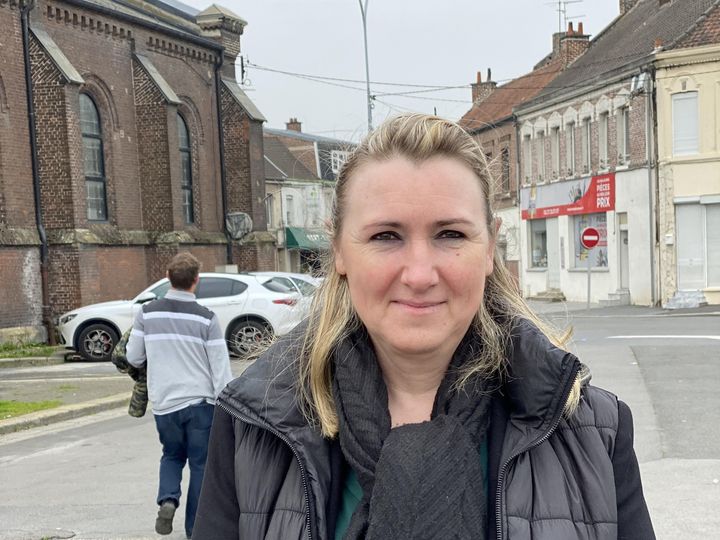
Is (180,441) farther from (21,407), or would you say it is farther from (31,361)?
(31,361)

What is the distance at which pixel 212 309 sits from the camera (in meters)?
17.9

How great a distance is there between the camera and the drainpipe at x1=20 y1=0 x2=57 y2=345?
21.4 metres

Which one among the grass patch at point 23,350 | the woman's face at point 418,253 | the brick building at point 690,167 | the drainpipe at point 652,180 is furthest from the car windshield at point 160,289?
the drainpipe at point 652,180

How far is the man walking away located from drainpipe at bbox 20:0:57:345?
16002mm

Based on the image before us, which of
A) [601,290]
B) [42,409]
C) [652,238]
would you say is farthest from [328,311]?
[601,290]

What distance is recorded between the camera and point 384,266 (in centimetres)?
195

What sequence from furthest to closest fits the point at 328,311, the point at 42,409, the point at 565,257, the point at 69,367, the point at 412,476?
the point at 565,257
the point at 69,367
the point at 42,409
the point at 328,311
the point at 412,476

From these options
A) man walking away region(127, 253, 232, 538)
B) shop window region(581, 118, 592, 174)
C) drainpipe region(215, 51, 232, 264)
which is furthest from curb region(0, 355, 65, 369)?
shop window region(581, 118, 592, 174)

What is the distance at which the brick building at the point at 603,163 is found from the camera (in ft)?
95.9

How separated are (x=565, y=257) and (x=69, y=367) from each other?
2249 centimetres

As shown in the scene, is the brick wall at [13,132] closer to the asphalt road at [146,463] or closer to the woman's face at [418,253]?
the asphalt road at [146,463]

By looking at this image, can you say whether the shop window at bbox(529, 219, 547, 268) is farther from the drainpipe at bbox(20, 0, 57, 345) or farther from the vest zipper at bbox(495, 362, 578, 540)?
the vest zipper at bbox(495, 362, 578, 540)

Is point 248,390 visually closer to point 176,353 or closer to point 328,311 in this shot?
point 328,311

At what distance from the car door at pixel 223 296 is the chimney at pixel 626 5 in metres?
27.1
